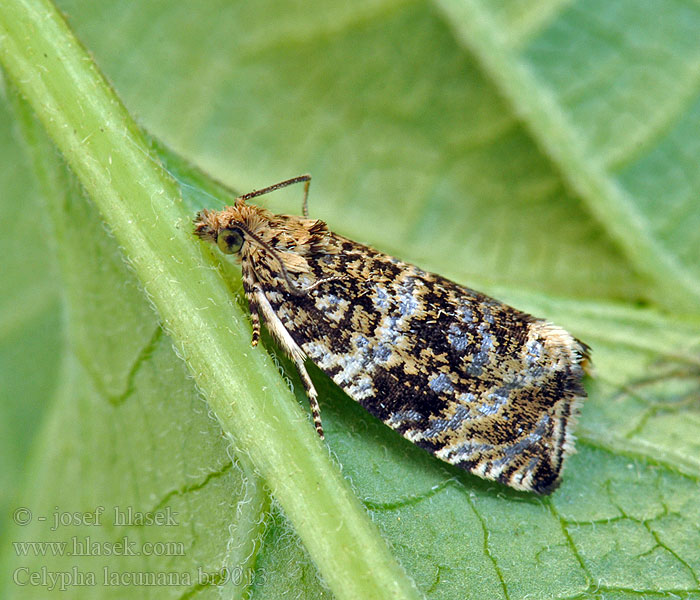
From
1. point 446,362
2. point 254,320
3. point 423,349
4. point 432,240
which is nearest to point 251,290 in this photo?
point 254,320

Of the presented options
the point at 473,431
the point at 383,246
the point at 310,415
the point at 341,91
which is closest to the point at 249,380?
the point at 310,415

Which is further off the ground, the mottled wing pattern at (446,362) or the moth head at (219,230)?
the moth head at (219,230)

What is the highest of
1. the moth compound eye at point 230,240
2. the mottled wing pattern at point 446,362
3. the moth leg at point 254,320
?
the moth compound eye at point 230,240

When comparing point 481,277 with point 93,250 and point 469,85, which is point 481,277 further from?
point 93,250

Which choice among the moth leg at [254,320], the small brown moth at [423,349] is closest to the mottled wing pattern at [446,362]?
the small brown moth at [423,349]

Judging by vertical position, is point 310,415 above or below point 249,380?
below

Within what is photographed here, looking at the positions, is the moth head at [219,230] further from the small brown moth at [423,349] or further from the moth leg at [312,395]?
the moth leg at [312,395]
